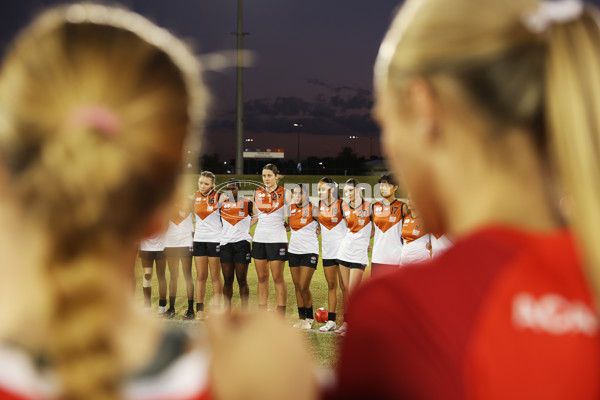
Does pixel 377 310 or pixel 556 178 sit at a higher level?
pixel 556 178

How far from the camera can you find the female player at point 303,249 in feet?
28.4

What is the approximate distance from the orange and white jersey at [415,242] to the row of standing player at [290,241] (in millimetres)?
15

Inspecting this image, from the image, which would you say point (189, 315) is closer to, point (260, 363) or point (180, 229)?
point (180, 229)

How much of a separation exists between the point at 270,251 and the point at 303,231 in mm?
663

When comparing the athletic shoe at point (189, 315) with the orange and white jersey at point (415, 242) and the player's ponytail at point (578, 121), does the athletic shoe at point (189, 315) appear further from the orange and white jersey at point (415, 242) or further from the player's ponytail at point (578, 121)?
the player's ponytail at point (578, 121)

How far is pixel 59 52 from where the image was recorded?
798mm

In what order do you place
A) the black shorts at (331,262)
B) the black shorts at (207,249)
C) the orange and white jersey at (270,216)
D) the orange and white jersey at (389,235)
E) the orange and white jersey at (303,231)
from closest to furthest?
the orange and white jersey at (389,235)
the black shorts at (331,262)
the orange and white jersey at (303,231)
the orange and white jersey at (270,216)
the black shorts at (207,249)

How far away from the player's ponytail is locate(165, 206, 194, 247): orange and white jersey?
30.6 ft

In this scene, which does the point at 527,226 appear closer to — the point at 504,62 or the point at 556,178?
the point at 556,178

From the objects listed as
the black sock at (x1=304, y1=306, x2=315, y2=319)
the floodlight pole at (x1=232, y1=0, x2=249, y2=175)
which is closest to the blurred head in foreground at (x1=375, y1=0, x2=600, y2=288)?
the black sock at (x1=304, y1=306, x2=315, y2=319)

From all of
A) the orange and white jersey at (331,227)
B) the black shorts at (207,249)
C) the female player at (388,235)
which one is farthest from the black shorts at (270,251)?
the female player at (388,235)

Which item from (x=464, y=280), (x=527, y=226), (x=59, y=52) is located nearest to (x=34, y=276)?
(x=59, y=52)

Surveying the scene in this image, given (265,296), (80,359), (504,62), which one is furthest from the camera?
(265,296)

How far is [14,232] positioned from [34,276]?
0.27ft
